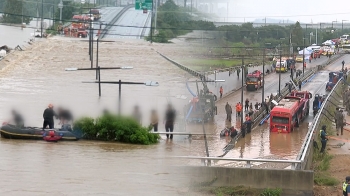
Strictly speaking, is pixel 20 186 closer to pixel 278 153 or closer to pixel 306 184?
pixel 306 184

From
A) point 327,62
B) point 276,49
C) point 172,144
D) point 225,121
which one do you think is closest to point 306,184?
point 172,144

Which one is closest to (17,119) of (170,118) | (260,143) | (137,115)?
(137,115)

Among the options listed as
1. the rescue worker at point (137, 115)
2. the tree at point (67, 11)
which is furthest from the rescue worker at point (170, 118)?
the tree at point (67, 11)

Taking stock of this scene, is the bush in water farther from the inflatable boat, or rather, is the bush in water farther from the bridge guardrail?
the bridge guardrail

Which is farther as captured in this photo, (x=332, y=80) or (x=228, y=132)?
(x=332, y=80)

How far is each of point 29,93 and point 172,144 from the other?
11.1 meters

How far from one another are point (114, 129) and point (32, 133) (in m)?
1.50

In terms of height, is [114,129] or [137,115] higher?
[137,115]

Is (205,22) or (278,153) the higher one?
(205,22)

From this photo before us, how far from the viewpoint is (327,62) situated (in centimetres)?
4681

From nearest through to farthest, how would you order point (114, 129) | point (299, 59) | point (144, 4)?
point (114, 129), point (144, 4), point (299, 59)

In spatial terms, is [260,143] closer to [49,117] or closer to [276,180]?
[276,180]

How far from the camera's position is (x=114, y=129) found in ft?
42.8

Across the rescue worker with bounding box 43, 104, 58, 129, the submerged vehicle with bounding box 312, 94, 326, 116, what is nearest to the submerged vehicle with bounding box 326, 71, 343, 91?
the submerged vehicle with bounding box 312, 94, 326, 116
